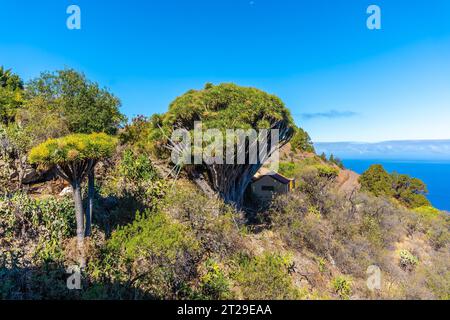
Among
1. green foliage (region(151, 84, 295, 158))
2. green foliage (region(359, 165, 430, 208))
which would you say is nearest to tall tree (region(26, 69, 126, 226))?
green foliage (region(151, 84, 295, 158))

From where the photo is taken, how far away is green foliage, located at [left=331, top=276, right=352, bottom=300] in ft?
25.1

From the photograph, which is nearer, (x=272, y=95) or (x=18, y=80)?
(x=272, y=95)

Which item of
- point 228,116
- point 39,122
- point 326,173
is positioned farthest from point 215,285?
point 326,173

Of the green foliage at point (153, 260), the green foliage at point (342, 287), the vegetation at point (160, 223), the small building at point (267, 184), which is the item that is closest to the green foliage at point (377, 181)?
the vegetation at point (160, 223)

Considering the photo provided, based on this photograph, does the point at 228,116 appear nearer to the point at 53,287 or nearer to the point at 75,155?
the point at 75,155

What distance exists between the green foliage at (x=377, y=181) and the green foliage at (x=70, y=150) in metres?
32.4

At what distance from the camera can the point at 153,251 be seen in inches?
245

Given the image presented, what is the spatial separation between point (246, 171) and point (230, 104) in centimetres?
284

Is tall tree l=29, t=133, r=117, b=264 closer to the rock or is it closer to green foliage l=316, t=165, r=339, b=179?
the rock

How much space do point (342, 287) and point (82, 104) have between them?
1095cm

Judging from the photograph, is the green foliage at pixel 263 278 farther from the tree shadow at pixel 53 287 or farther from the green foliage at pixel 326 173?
the green foliage at pixel 326 173
